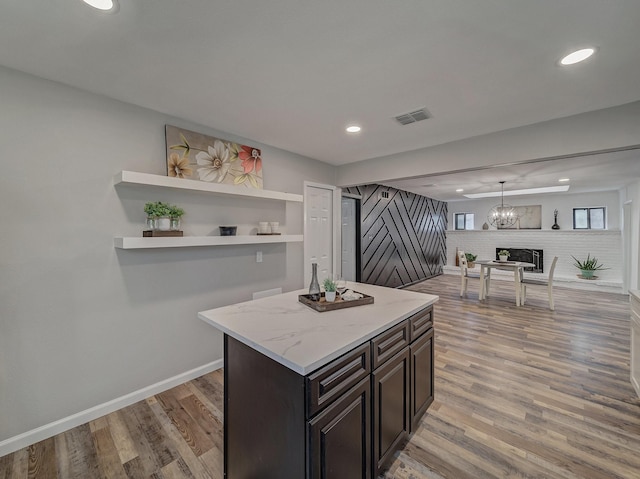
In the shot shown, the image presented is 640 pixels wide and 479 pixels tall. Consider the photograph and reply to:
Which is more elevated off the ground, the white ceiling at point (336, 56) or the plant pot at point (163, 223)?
the white ceiling at point (336, 56)

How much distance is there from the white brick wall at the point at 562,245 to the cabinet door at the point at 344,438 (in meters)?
8.20

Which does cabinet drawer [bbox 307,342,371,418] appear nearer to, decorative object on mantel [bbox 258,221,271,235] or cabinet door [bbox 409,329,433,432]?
cabinet door [bbox 409,329,433,432]

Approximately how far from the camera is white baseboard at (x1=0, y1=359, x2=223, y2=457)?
5.81ft

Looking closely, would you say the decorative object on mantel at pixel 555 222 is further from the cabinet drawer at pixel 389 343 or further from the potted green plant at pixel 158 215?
the potted green plant at pixel 158 215

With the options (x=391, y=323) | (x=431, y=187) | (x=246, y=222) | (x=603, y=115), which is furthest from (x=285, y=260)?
(x=431, y=187)

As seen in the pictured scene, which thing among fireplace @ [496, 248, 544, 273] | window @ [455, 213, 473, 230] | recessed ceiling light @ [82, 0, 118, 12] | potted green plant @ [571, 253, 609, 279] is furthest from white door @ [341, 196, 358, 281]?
potted green plant @ [571, 253, 609, 279]

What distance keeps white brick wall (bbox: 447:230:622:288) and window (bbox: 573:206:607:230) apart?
277mm

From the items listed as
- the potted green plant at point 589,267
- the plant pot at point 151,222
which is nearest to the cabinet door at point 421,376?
the plant pot at point 151,222

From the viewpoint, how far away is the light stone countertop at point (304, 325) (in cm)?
117

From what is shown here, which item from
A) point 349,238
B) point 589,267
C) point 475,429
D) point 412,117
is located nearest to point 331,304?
point 475,429

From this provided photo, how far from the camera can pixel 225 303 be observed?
287 centimetres

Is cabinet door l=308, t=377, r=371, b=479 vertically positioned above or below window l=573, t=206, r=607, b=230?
below

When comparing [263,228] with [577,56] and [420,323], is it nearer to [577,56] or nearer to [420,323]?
[420,323]

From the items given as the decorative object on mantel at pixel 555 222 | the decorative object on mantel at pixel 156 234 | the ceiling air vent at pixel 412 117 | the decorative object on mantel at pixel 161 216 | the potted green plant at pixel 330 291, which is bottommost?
the potted green plant at pixel 330 291
